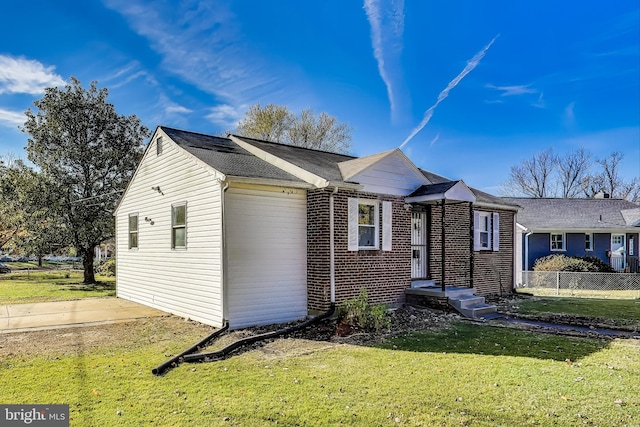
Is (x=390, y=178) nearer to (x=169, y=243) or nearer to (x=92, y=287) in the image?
(x=169, y=243)

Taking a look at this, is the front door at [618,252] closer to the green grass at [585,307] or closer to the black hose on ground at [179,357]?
the green grass at [585,307]

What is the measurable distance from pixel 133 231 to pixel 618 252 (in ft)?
82.6

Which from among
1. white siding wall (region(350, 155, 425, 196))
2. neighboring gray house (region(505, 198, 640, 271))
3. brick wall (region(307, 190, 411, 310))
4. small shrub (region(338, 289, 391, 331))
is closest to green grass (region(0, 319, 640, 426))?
small shrub (region(338, 289, 391, 331))

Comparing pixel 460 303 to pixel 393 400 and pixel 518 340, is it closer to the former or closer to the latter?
pixel 518 340

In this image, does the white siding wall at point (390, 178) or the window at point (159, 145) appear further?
the window at point (159, 145)

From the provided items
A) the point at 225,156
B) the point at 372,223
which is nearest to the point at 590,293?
the point at 372,223

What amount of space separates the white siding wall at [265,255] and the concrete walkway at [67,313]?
322cm

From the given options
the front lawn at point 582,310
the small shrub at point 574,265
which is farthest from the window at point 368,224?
the small shrub at point 574,265

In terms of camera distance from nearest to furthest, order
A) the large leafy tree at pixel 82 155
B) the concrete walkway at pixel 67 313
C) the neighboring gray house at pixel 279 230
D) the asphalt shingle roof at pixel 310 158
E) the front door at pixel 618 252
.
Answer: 1. the neighboring gray house at pixel 279 230
2. the concrete walkway at pixel 67 313
3. the asphalt shingle roof at pixel 310 158
4. the large leafy tree at pixel 82 155
5. the front door at pixel 618 252

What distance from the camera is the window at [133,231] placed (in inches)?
531

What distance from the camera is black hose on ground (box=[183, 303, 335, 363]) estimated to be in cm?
623

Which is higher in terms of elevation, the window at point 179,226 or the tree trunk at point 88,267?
the window at point 179,226

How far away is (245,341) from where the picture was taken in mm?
7207

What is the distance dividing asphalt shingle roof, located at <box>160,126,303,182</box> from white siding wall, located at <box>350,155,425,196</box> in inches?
71.7
